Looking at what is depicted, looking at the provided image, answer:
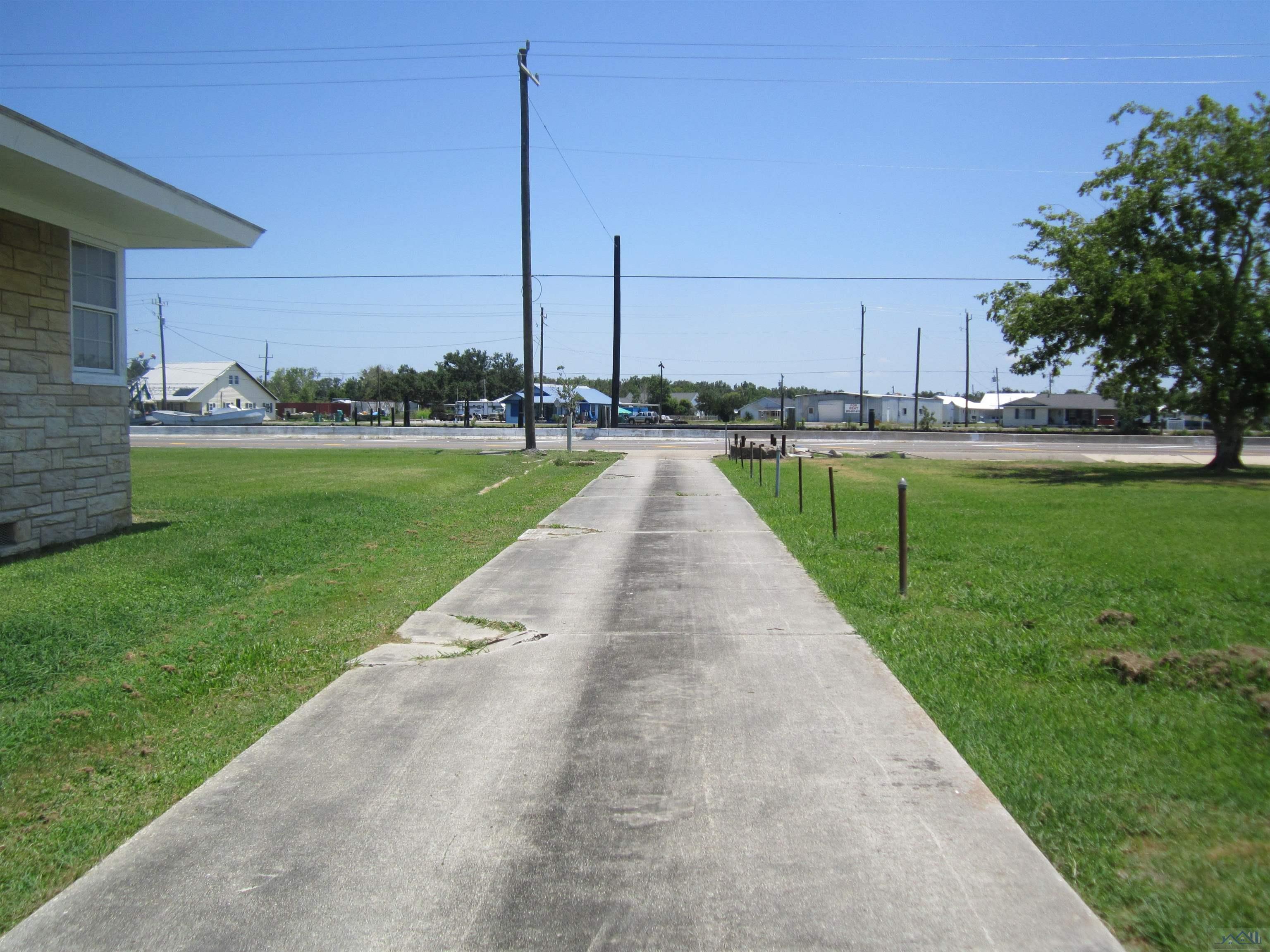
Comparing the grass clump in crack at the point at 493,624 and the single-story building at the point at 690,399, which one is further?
the single-story building at the point at 690,399

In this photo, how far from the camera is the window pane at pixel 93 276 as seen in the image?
1207cm

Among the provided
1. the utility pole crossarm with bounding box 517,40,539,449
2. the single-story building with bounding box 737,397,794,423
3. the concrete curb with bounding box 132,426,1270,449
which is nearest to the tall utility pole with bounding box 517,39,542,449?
the utility pole crossarm with bounding box 517,40,539,449

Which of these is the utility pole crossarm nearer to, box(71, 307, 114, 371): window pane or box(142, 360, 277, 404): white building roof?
box(71, 307, 114, 371): window pane

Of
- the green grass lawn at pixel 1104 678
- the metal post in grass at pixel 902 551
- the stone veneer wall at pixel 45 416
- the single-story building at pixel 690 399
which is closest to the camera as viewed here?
the green grass lawn at pixel 1104 678

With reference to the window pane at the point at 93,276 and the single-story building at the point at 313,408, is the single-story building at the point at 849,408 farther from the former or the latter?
the window pane at the point at 93,276

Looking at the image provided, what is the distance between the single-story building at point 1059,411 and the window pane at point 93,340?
9606 cm

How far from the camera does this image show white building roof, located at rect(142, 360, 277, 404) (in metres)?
85.8

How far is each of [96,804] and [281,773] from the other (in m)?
0.85

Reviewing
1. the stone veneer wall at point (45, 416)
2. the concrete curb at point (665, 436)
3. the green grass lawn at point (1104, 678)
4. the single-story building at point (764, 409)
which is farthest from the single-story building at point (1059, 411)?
the stone veneer wall at point (45, 416)

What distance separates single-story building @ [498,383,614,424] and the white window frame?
70502 millimetres

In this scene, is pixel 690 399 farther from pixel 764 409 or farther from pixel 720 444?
pixel 720 444

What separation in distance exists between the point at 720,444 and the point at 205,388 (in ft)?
193

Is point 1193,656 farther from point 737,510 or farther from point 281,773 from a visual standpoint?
point 737,510

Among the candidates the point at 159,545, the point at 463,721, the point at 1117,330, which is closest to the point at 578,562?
the point at 159,545
